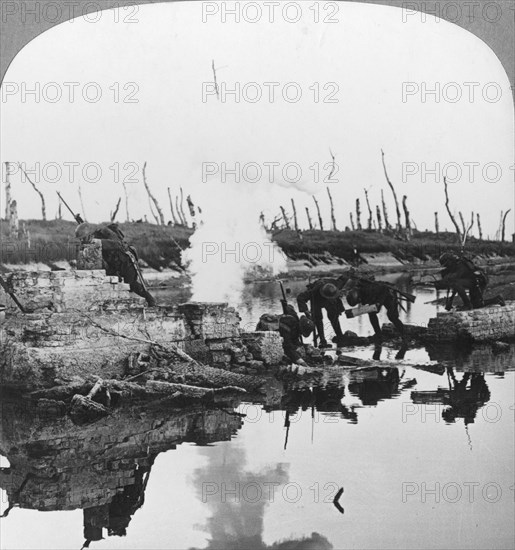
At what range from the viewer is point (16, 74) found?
6.81 metres

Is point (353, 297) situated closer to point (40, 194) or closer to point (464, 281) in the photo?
point (464, 281)

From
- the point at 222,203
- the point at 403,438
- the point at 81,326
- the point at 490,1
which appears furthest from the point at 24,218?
the point at 490,1

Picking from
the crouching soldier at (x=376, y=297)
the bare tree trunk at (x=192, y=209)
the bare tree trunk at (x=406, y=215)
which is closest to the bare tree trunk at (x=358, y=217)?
the bare tree trunk at (x=406, y=215)

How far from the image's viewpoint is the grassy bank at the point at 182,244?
701cm

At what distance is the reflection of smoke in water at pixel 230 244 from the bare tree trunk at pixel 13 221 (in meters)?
1.08

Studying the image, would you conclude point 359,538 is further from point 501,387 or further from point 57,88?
point 57,88

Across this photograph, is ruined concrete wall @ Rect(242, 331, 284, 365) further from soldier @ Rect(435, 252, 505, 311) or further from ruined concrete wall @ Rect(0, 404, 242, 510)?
soldier @ Rect(435, 252, 505, 311)

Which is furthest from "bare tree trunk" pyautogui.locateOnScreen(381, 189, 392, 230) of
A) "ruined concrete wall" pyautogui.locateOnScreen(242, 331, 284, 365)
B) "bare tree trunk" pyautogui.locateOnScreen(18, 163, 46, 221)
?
"bare tree trunk" pyautogui.locateOnScreen(18, 163, 46, 221)

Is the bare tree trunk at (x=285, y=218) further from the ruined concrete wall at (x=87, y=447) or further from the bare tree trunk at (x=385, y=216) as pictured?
the ruined concrete wall at (x=87, y=447)

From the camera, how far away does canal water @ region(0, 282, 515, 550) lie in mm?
5770

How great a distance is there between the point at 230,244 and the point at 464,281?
6.75 ft

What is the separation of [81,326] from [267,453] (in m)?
1.74

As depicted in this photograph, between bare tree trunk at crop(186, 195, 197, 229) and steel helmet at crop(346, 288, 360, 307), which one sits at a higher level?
bare tree trunk at crop(186, 195, 197, 229)

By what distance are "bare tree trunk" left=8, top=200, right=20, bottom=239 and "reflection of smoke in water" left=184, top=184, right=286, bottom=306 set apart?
1.08 metres
